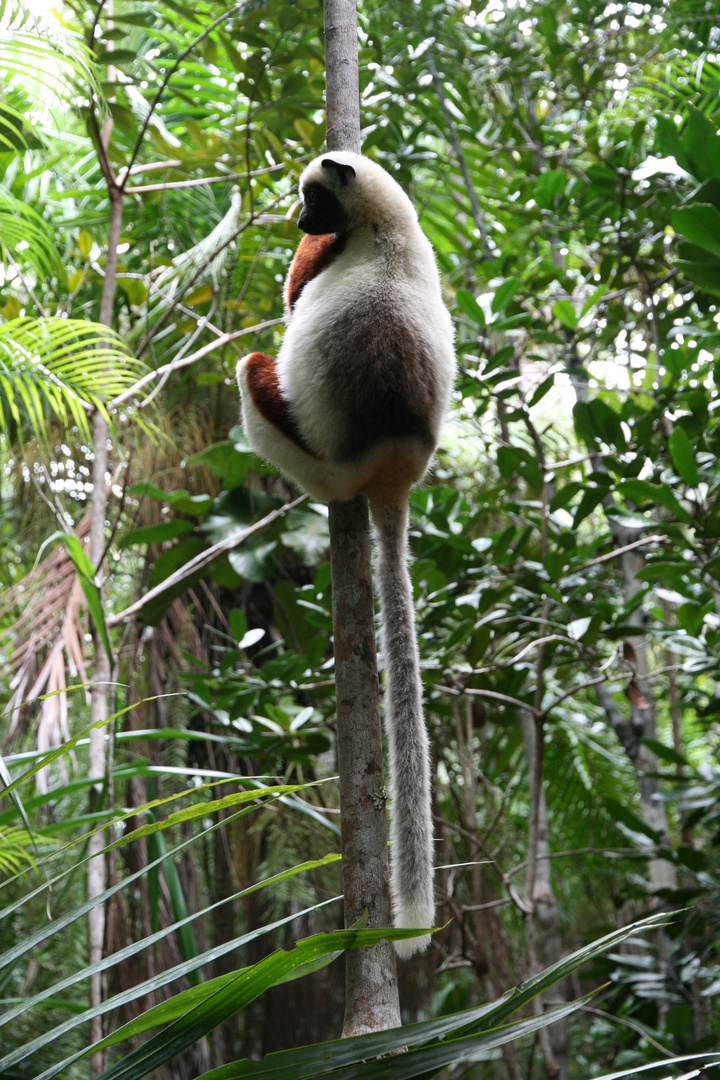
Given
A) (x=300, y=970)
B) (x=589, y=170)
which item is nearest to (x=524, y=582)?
(x=589, y=170)

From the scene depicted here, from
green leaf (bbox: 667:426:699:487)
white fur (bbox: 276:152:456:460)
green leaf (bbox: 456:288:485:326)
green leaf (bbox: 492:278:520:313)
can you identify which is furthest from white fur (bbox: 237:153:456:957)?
green leaf (bbox: 667:426:699:487)

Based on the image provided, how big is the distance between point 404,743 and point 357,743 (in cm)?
26

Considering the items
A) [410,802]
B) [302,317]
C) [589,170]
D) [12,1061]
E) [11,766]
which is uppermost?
[589,170]

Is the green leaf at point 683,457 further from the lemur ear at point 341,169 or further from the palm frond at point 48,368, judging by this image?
the palm frond at point 48,368

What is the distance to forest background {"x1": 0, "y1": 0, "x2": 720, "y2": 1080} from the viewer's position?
2.66m

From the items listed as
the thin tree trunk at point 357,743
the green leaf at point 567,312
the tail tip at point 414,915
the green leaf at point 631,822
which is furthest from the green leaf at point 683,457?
the tail tip at point 414,915

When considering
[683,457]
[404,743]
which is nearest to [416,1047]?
[404,743]

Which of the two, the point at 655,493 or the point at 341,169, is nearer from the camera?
the point at 341,169

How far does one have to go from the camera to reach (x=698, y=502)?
261 centimetres

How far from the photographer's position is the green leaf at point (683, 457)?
94.7 inches

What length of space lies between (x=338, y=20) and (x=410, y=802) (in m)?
2.07

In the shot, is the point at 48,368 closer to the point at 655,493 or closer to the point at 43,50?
the point at 43,50

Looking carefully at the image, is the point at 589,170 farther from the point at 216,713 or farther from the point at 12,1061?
the point at 12,1061

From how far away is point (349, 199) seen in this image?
93.3 inches
